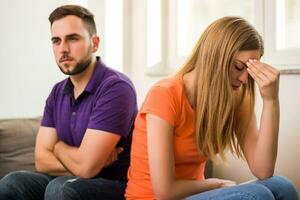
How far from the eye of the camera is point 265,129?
1.32 metres

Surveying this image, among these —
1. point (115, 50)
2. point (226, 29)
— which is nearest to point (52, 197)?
point (226, 29)

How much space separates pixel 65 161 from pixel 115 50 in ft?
4.06

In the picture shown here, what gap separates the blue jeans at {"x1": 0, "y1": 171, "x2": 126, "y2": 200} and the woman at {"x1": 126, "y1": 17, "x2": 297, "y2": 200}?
5.0 inches

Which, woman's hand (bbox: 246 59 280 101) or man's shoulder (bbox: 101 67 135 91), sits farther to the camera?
man's shoulder (bbox: 101 67 135 91)

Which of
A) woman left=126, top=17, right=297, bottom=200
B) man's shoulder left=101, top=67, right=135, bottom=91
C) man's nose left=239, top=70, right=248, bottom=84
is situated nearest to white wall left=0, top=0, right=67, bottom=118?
man's shoulder left=101, top=67, right=135, bottom=91

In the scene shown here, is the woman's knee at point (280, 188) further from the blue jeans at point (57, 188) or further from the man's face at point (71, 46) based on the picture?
the man's face at point (71, 46)

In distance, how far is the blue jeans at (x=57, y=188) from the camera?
1.34 metres

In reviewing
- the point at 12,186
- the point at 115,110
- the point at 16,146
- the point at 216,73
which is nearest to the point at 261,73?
the point at 216,73

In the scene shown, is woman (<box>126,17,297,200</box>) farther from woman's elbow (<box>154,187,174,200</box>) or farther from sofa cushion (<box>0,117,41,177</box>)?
sofa cushion (<box>0,117,41,177</box>)

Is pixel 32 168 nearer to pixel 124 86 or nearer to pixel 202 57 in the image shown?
pixel 124 86

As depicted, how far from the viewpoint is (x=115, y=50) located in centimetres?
264

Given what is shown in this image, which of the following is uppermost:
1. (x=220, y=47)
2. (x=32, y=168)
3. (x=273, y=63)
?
(x=220, y=47)

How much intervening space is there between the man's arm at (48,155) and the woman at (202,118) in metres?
0.37

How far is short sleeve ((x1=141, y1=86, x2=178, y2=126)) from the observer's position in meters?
1.21
